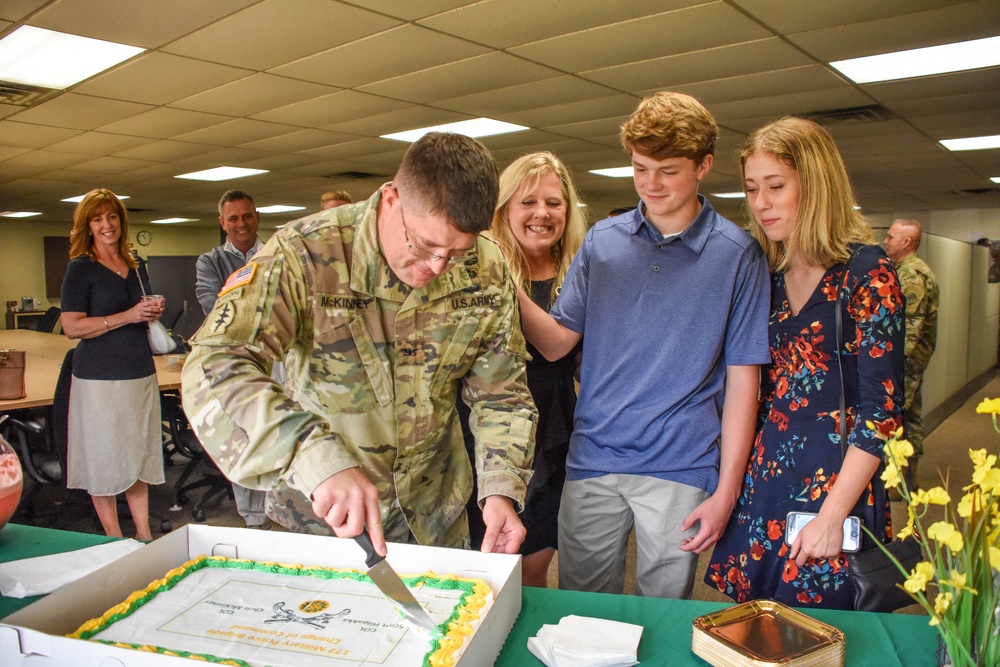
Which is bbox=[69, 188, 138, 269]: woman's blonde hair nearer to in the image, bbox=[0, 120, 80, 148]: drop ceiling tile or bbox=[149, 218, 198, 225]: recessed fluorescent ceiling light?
bbox=[0, 120, 80, 148]: drop ceiling tile

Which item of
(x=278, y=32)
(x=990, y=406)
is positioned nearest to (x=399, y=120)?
(x=278, y=32)

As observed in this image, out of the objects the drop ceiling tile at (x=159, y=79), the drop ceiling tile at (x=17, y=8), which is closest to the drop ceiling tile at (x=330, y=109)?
the drop ceiling tile at (x=159, y=79)

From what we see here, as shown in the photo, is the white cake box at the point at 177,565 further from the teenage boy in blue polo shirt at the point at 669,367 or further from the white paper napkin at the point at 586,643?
the teenage boy in blue polo shirt at the point at 669,367

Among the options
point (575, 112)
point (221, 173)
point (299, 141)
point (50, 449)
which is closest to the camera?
point (50, 449)

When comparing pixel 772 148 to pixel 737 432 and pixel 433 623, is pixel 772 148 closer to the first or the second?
pixel 737 432

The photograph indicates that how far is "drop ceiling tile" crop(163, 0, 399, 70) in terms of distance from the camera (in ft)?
11.6

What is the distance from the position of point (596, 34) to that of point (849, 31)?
1.32 meters

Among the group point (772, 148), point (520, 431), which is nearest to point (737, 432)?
point (520, 431)

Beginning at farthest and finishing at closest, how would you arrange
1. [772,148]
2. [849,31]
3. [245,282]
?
[849,31] → [772,148] → [245,282]

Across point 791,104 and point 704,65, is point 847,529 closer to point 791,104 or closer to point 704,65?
point 704,65

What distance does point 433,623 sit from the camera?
1045 millimetres

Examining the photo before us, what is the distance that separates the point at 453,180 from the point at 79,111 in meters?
5.64

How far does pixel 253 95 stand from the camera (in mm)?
5125

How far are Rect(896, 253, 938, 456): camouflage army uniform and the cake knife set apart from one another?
469cm
